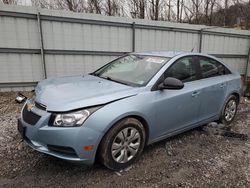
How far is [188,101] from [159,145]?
2.79ft

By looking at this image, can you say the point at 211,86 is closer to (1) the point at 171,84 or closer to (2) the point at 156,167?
(1) the point at 171,84

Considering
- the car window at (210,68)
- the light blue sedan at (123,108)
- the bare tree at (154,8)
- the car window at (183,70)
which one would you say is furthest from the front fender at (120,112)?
the bare tree at (154,8)

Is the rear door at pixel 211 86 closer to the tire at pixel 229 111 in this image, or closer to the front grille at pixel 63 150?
the tire at pixel 229 111

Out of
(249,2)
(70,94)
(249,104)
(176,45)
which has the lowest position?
(249,104)

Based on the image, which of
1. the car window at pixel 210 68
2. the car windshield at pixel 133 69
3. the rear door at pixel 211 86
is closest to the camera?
the car windshield at pixel 133 69

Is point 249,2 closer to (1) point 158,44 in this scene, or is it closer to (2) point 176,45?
(2) point 176,45

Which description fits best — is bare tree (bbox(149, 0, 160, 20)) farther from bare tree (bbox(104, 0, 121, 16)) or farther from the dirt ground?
the dirt ground

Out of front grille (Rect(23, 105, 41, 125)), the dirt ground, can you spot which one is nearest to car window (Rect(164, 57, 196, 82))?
the dirt ground

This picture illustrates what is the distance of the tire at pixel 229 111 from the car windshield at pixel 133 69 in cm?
183

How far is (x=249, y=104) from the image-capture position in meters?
6.09

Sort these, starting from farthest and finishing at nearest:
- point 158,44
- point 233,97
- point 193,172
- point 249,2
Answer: point 249,2 < point 158,44 < point 233,97 < point 193,172

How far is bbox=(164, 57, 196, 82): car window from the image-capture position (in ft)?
10.4

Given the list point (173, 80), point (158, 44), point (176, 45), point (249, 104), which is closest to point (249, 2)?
point (176, 45)

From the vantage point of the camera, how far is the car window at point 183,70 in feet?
10.4
